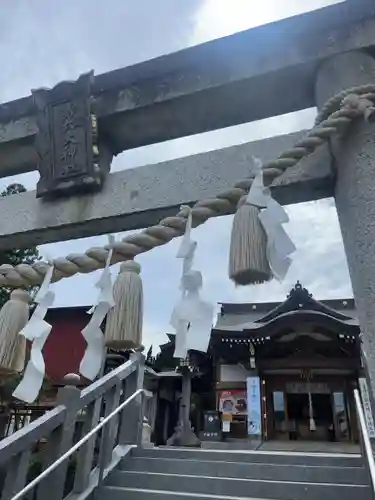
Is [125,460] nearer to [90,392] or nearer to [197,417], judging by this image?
[90,392]

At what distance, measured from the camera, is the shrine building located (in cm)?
1072

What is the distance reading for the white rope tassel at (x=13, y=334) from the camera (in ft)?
4.20

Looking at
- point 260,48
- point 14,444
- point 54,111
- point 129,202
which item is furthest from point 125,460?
point 260,48

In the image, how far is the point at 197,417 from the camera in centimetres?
1277

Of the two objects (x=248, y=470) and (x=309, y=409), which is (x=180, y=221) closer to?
(x=248, y=470)

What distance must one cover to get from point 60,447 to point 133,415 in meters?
1.26

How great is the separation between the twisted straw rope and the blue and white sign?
10.2 m

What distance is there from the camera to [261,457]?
3387 mm

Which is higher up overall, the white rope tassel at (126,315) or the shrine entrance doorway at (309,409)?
the shrine entrance doorway at (309,409)

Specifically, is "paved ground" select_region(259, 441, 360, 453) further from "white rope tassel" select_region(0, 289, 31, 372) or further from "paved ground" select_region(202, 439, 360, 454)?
"white rope tassel" select_region(0, 289, 31, 372)

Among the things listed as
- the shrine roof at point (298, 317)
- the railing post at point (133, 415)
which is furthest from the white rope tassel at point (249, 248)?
the shrine roof at point (298, 317)

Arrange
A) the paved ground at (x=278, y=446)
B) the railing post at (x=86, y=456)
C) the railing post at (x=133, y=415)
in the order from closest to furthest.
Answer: the railing post at (x=86, y=456) < the railing post at (x=133, y=415) < the paved ground at (x=278, y=446)

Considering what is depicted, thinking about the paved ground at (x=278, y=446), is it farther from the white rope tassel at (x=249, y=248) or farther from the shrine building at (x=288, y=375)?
the white rope tassel at (x=249, y=248)

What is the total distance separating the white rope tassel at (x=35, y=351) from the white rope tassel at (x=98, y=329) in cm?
13
